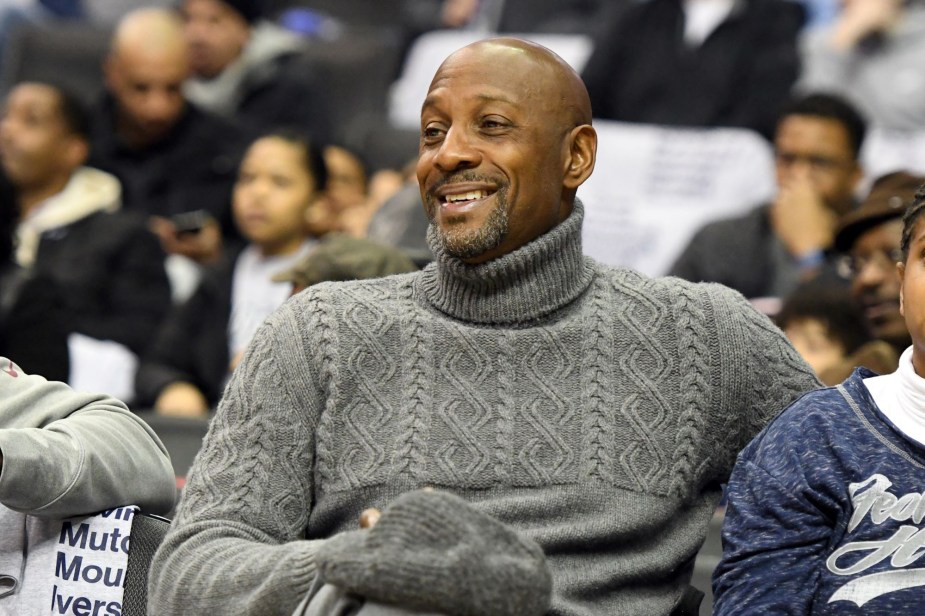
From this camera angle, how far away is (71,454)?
8.44 ft

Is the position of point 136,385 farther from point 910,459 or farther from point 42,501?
point 910,459

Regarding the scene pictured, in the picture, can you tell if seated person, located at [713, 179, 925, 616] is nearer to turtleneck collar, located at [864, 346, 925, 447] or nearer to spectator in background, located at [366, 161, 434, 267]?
turtleneck collar, located at [864, 346, 925, 447]

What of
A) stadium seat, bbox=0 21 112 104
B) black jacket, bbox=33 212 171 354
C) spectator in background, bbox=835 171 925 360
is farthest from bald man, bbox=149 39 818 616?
stadium seat, bbox=0 21 112 104

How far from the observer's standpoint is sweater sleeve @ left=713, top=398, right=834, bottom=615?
7.72 feet

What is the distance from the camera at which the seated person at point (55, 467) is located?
2521mm

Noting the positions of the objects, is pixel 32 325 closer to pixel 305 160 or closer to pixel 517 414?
pixel 305 160

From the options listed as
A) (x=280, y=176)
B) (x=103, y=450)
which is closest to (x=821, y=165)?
(x=280, y=176)

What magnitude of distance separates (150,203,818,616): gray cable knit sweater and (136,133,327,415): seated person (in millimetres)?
2630

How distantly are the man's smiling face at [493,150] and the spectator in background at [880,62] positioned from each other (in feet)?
11.1

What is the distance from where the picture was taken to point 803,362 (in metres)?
2.84

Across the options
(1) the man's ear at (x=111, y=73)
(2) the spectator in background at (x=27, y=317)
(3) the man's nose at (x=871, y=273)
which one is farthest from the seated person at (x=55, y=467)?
(1) the man's ear at (x=111, y=73)

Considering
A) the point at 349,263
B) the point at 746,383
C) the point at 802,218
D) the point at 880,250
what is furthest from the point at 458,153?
the point at 802,218

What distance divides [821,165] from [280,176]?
199 centimetres

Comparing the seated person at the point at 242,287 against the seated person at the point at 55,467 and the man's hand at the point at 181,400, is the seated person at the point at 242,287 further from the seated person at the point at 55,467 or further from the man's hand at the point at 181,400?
the seated person at the point at 55,467
